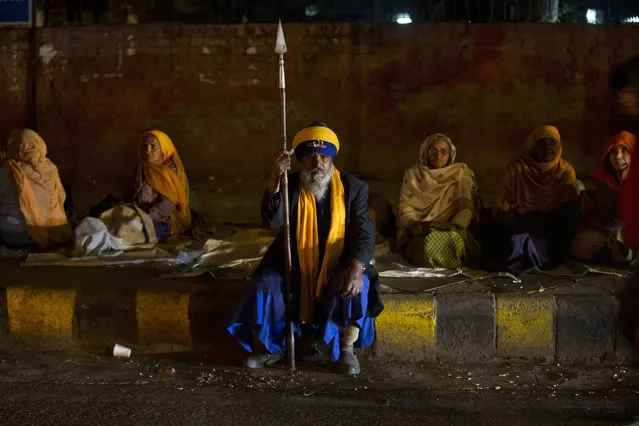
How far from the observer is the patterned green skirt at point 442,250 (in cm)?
636

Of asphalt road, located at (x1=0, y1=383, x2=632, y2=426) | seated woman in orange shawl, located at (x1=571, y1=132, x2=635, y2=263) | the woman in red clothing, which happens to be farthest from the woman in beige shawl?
the woman in red clothing

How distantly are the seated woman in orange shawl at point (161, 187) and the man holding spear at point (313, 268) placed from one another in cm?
262

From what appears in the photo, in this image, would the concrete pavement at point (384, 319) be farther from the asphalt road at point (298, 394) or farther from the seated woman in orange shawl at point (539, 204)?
the seated woman in orange shawl at point (539, 204)

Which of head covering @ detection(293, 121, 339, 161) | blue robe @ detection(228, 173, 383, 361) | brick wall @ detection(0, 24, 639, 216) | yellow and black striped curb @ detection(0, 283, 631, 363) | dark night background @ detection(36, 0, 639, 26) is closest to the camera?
blue robe @ detection(228, 173, 383, 361)

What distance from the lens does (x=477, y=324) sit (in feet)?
17.9

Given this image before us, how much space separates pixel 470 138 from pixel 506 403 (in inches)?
205

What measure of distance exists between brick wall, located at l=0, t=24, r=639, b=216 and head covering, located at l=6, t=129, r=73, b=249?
86.2 inches

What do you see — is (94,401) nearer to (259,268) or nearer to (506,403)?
(259,268)

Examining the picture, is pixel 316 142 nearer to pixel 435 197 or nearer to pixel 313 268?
pixel 313 268

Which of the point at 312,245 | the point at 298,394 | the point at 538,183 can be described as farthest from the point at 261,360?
the point at 538,183

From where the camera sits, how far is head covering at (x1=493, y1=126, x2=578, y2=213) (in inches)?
260

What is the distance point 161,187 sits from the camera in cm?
773

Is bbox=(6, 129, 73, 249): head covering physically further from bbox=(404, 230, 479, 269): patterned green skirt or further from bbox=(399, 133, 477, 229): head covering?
bbox=(404, 230, 479, 269): patterned green skirt

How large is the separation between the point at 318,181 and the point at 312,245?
43cm
